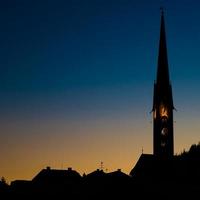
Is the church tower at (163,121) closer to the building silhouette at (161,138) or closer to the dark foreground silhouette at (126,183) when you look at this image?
the building silhouette at (161,138)

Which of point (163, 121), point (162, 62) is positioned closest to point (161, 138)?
point (163, 121)

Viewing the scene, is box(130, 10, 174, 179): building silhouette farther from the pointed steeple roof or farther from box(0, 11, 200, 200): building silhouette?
the pointed steeple roof

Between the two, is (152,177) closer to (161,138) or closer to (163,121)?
(161,138)

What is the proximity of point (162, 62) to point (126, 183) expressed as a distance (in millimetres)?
25135

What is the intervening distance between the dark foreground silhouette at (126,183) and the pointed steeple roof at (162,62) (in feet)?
35.3

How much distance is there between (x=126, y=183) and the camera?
90.4 metres

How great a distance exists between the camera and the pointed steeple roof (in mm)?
107825

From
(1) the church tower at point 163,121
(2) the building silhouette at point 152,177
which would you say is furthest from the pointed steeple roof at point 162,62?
(1) the church tower at point 163,121

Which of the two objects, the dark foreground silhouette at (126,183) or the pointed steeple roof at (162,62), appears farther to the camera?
the pointed steeple roof at (162,62)

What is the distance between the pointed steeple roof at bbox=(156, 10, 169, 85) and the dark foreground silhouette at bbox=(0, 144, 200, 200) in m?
10.8

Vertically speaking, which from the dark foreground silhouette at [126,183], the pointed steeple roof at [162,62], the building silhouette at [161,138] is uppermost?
the pointed steeple roof at [162,62]

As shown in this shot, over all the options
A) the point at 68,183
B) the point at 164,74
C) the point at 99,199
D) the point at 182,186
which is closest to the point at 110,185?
the point at 99,199

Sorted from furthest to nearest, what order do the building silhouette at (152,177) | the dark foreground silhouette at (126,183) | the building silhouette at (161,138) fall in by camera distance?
the building silhouette at (161,138)
the building silhouette at (152,177)
the dark foreground silhouette at (126,183)

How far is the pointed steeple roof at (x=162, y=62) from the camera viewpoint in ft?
354
